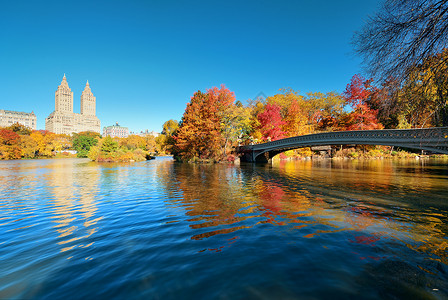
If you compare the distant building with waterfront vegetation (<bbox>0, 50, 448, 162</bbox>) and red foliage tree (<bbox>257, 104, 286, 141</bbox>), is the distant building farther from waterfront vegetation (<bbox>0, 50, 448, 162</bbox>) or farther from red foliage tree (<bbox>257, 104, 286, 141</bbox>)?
red foliage tree (<bbox>257, 104, 286, 141</bbox>)

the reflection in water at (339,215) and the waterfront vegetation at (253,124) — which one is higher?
the waterfront vegetation at (253,124)

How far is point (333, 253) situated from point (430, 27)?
6.34 meters

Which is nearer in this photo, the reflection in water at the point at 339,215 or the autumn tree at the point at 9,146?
the reflection in water at the point at 339,215

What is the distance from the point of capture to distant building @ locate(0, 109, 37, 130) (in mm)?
162150

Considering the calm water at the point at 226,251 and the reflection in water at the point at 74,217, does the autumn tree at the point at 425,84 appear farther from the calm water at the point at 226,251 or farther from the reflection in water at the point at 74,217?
the reflection in water at the point at 74,217

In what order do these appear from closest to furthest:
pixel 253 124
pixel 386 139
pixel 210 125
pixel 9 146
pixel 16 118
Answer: pixel 386 139 < pixel 210 125 < pixel 253 124 < pixel 9 146 < pixel 16 118

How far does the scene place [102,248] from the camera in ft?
14.0

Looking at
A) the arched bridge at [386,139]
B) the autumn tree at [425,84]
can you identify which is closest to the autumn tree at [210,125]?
the arched bridge at [386,139]

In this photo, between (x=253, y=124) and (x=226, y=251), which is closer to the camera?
(x=226, y=251)

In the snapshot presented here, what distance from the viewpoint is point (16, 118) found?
168 metres

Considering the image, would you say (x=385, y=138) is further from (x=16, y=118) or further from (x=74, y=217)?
(x=16, y=118)

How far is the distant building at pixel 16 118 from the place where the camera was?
16215 centimetres

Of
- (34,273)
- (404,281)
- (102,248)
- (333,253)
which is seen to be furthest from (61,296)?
(404,281)

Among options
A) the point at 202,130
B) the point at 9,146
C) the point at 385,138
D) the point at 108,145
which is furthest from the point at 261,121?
the point at 9,146
